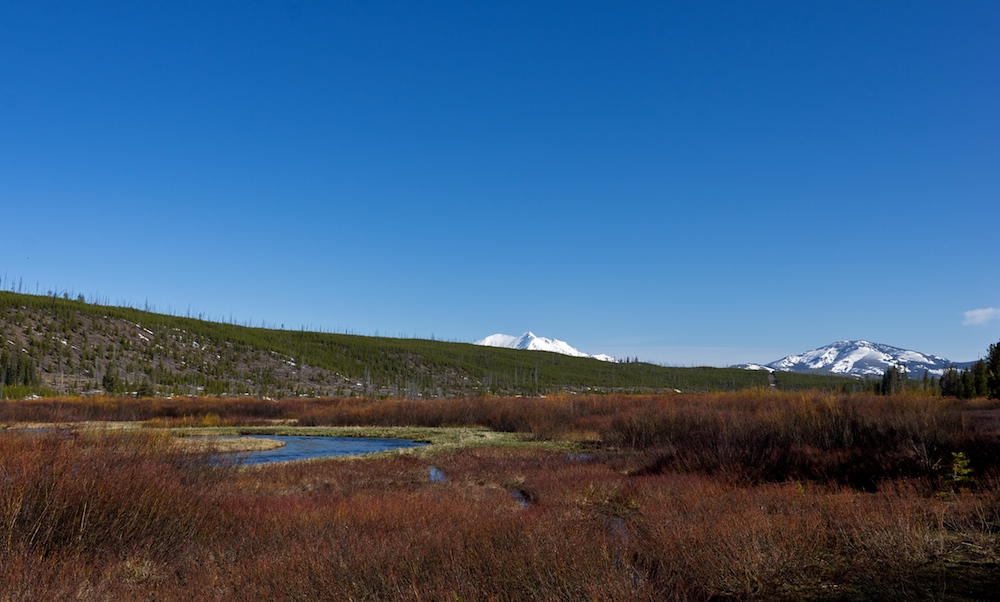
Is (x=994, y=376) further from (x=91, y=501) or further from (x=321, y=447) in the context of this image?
(x=91, y=501)

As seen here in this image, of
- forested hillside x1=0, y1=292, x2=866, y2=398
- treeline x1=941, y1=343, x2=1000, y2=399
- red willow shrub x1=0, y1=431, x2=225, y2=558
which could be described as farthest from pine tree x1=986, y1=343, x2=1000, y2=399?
red willow shrub x1=0, y1=431, x2=225, y2=558

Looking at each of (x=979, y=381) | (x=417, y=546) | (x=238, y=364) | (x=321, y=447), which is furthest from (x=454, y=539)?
(x=238, y=364)

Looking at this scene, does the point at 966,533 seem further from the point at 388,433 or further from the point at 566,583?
the point at 388,433

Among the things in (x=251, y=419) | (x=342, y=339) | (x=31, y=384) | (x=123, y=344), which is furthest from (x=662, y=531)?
(x=342, y=339)

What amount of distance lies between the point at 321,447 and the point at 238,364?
95.6 metres

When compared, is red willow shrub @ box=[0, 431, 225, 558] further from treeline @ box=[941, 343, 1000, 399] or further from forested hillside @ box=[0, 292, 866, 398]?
forested hillside @ box=[0, 292, 866, 398]

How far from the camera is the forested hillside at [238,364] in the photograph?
93.7 meters

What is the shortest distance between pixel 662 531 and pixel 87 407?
2542 inches

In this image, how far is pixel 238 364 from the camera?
415ft

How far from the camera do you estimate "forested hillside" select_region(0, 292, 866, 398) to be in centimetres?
9369

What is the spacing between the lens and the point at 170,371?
4316 inches

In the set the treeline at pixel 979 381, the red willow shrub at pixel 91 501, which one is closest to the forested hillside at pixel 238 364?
the treeline at pixel 979 381

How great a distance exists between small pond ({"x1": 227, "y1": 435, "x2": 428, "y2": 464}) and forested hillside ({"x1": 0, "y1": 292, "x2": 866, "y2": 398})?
4768 cm

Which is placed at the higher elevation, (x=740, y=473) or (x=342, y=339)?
(x=342, y=339)
